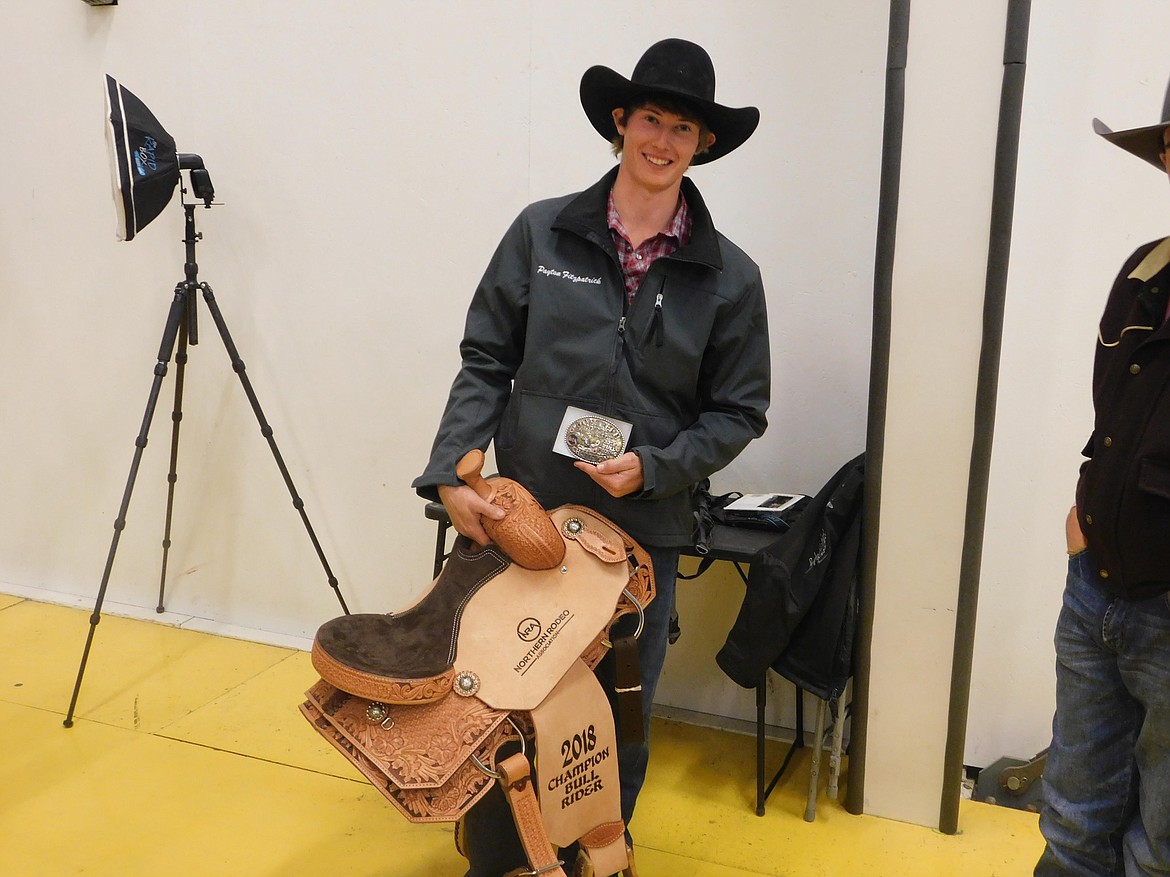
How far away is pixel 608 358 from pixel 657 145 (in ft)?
1.32

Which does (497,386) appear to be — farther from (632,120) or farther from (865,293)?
(865,293)

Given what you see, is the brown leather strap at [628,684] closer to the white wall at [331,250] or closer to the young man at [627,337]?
the young man at [627,337]

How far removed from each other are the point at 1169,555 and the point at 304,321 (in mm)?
2477

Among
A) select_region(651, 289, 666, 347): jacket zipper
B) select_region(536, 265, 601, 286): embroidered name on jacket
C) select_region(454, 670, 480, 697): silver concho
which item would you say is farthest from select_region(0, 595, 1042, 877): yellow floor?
select_region(536, 265, 601, 286): embroidered name on jacket

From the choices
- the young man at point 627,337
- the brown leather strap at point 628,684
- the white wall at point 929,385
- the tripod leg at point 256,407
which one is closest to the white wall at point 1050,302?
the white wall at point 929,385

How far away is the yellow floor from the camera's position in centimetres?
209

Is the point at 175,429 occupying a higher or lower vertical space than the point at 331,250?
lower

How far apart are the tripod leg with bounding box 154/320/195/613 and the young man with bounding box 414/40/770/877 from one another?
141cm

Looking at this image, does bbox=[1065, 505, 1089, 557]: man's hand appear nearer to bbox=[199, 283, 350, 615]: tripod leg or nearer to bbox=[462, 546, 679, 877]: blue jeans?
bbox=[462, 546, 679, 877]: blue jeans

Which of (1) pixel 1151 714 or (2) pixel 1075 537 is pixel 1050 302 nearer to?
(2) pixel 1075 537

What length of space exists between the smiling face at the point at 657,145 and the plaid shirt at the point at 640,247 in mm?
86

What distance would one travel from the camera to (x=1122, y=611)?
136cm

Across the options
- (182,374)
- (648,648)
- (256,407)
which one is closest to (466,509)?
(648,648)

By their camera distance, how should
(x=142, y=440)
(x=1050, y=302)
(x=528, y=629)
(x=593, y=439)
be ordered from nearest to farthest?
(x=528, y=629), (x=593, y=439), (x=1050, y=302), (x=142, y=440)
